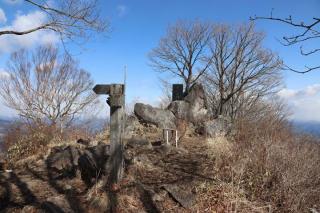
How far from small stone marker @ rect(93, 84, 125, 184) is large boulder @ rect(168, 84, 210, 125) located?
25.7 ft

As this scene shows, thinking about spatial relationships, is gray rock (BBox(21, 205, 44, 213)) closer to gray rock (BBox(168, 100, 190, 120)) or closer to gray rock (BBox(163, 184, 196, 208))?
gray rock (BBox(163, 184, 196, 208))

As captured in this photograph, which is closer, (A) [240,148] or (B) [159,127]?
(A) [240,148]

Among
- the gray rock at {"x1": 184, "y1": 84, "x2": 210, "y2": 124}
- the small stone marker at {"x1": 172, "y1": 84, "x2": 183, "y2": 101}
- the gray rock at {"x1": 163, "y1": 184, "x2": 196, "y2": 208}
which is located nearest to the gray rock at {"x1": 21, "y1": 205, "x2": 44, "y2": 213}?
the gray rock at {"x1": 163, "y1": 184, "x2": 196, "y2": 208}

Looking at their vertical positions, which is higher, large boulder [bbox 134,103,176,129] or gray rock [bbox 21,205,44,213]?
large boulder [bbox 134,103,176,129]

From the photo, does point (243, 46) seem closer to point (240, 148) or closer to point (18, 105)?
point (240, 148)

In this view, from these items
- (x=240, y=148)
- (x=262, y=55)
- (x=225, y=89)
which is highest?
(x=262, y=55)

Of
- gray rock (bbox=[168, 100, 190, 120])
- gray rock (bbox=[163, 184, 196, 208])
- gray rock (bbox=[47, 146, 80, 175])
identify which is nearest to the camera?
gray rock (bbox=[163, 184, 196, 208])

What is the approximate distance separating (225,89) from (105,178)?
1325 cm

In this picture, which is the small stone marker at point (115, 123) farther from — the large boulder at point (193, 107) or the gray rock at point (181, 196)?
the large boulder at point (193, 107)

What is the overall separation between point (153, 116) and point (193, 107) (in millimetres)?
3453

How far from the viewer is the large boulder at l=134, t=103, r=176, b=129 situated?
10381 millimetres

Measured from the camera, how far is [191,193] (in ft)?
11.3

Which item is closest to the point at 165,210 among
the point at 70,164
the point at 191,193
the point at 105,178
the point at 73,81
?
the point at 191,193

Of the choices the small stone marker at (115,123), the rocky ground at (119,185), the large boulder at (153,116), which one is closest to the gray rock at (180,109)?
the large boulder at (153,116)
